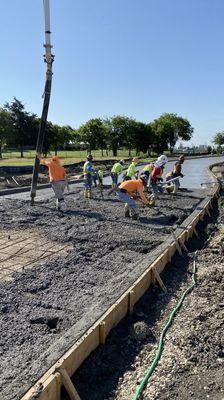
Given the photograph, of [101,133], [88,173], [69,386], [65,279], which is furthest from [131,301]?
[101,133]

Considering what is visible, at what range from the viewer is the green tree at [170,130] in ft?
224

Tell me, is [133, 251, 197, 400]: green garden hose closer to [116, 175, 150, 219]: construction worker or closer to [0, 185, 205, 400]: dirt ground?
[0, 185, 205, 400]: dirt ground

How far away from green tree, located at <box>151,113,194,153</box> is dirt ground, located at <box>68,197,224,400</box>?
62327mm

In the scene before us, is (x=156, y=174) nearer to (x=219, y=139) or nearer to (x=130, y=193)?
(x=130, y=193)

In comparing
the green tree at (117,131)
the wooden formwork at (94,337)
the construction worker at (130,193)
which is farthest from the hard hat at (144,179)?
the green tree at (117,131)

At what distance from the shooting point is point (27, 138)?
4731cm

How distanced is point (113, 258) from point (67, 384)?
374 centimetres

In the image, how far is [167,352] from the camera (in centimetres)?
424

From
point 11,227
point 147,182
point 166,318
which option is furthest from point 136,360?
point 147,182

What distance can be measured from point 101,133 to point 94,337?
172 feet

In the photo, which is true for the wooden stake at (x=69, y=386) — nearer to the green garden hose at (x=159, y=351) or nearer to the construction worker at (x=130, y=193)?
the green garden hose at (x=159, y=351)

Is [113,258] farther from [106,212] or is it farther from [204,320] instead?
[106,212]

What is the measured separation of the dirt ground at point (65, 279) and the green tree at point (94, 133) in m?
44.7

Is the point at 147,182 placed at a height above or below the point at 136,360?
above
